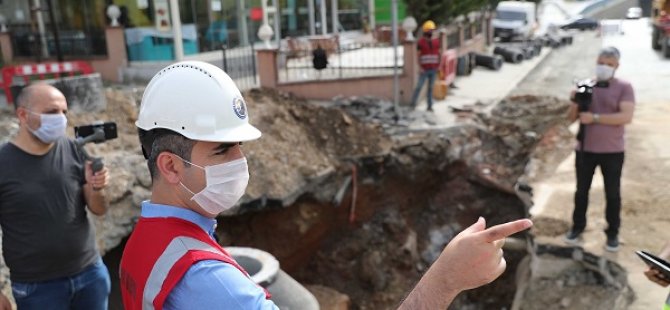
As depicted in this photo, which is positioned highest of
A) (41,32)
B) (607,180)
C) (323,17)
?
(323,17)

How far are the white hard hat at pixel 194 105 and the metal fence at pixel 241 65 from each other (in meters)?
10.6

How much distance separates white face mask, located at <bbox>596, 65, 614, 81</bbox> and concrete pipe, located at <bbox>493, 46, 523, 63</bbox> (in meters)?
15.6

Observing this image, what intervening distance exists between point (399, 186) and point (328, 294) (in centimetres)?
265

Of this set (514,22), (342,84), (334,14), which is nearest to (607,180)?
(342,84)

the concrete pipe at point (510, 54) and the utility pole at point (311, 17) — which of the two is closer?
the utility pole at point (311, 17)

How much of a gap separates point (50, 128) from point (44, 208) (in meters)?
0.47

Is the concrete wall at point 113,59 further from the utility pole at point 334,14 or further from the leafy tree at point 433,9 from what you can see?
the utility pole at point 334,14

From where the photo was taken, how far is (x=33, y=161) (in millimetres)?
3240

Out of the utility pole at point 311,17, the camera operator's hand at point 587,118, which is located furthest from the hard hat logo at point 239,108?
the utility pole at point 311,17

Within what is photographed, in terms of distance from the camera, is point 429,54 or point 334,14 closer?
point 429,54

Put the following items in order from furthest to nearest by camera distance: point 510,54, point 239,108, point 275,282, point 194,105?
1. point 510,54
2. point 275,282
3. point 239,108
4. point 194,105

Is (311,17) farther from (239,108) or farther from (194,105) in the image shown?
(194,105)

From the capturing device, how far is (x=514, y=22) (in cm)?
2745

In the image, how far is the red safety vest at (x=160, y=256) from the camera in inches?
56.7
